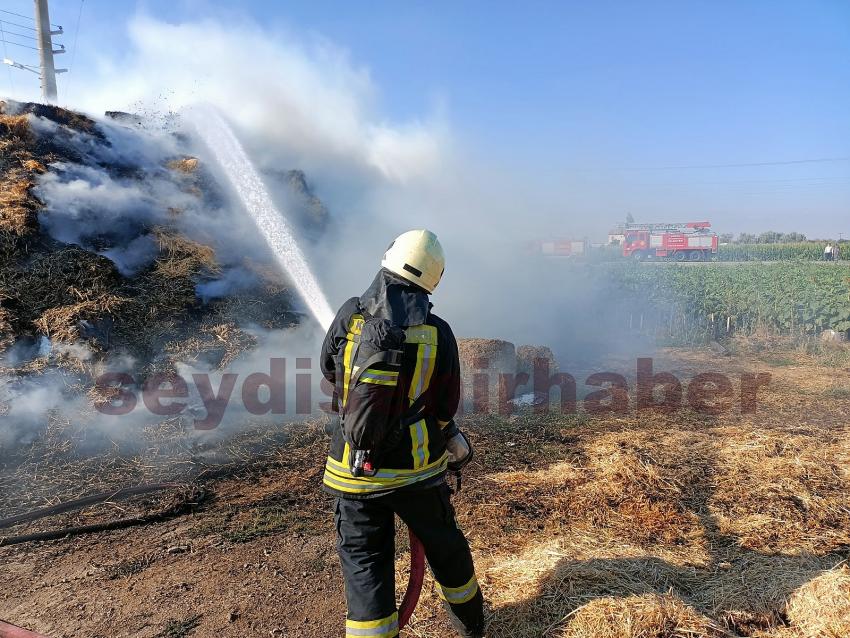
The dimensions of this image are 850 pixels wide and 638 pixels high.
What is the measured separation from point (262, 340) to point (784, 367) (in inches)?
370

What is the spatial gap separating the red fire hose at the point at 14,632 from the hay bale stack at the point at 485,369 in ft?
18.8

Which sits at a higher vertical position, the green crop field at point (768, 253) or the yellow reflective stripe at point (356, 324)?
the green crop field at point (768, 253)

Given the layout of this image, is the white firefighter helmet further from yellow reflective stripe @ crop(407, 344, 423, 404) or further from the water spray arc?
the water spray arc

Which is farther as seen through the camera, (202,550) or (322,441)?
(322,441)

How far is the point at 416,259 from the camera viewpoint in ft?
8.39

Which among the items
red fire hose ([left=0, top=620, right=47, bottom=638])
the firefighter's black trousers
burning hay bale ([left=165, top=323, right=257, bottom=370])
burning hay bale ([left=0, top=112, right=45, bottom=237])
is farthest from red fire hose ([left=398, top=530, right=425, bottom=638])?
burning hay bale ([left=0, top=112, right=45, bottom=237])

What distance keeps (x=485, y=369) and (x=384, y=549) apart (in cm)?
608

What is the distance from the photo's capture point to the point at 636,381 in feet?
31.9

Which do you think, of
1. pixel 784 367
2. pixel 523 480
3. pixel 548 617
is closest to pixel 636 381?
pixel 784 367

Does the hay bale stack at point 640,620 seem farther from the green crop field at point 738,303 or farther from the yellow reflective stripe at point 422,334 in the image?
the green crop field at point 738,303

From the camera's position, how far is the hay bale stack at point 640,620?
9.12 ft

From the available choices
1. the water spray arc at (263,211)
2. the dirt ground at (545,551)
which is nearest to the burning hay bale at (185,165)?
the water spray arc at (263,211)

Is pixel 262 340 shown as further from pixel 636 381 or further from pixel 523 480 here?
pixel 636 381

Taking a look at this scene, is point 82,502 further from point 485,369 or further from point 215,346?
point 485,369
